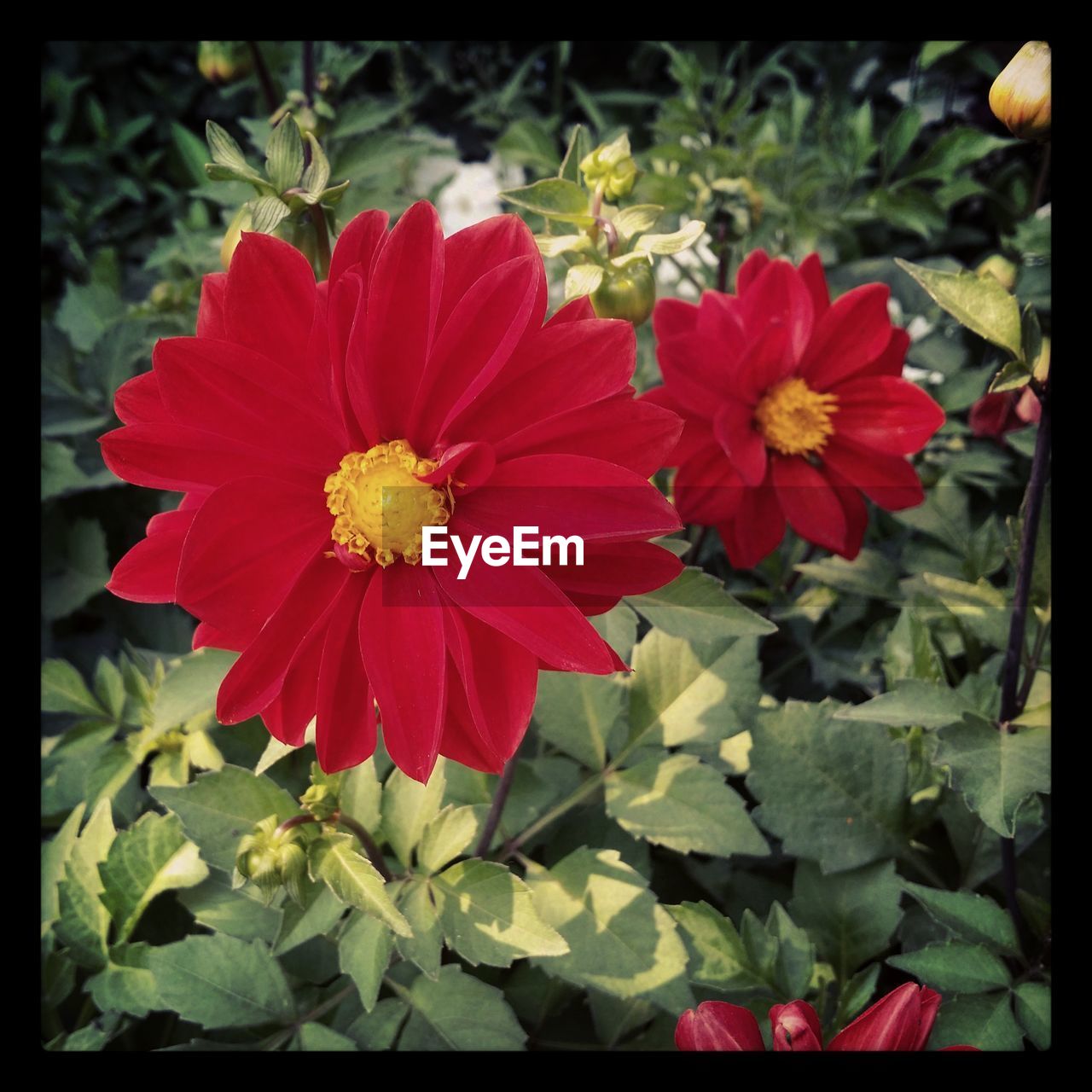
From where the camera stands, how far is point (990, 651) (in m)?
0.88

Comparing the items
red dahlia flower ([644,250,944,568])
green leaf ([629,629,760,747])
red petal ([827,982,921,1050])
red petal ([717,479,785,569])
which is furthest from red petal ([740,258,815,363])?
red petal ([827,982,921,1050])

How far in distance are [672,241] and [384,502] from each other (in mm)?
209

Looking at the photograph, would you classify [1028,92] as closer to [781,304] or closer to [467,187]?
[781,304]

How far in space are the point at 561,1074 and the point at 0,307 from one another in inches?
26.1

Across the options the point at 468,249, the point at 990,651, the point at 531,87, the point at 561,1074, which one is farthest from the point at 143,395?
the point at 531,87

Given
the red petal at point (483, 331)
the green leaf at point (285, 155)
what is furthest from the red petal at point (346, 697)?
the green leaf at point (285, 155)

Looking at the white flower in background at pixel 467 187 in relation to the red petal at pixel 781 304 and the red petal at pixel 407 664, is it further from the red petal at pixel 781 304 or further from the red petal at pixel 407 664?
the red petal at pixel 407 664

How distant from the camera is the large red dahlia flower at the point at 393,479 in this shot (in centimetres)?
46

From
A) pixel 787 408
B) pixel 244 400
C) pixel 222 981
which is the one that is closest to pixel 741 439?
pixel 787 408

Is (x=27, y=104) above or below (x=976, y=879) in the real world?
above

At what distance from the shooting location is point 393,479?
0.49 m

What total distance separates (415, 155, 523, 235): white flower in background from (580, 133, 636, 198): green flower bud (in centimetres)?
69

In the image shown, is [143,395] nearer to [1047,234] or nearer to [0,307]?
[0,307]

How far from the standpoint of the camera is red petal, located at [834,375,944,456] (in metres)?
0.74
